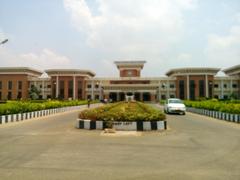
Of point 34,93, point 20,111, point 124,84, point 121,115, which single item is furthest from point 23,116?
point 34,93

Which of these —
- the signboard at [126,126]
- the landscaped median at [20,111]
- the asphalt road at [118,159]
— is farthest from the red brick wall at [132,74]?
the asphalt road at [118,159]

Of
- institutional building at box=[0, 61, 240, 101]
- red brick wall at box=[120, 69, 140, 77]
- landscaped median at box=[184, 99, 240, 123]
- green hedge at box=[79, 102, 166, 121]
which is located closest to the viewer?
green hedge at box=[79, 102, 166, 121]

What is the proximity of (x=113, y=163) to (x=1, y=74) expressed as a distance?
90.7 m

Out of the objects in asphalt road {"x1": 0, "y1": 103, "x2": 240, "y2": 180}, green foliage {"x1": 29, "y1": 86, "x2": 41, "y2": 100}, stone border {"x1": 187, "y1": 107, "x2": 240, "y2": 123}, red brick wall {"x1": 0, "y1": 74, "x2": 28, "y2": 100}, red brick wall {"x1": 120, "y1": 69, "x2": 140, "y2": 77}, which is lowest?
asphalt road {"x1": 0, "y1": 103, "x2": 240, "y2": 180}

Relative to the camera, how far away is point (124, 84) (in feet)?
276

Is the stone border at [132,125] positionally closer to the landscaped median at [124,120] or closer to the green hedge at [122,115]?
the landscaped median at [124,120]

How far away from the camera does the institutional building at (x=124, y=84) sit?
84.2m

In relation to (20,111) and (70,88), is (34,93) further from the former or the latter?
(20,111)

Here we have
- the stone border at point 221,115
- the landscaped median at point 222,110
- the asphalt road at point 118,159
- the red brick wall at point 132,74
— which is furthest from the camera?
the red brick wall at point 132,74

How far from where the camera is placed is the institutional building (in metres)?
84.2

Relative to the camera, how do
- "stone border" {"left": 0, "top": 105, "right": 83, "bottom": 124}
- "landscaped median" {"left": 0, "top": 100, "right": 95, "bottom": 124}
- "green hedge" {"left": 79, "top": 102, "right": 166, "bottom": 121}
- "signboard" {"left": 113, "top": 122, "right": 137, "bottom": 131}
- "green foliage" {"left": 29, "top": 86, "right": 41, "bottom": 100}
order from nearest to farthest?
"signboard" {"left": 113, "top": 122, "right": 137, "bottom": 131}, "green hedge" {"left": 79, "top": 102, "right": 166, "bottom": 121}, "stone border" {"left": 0, "top": 105, "right": 83, "bottom": 124}, "landscaped median" {"left": 0, "top": 100, "right": 95, "bottom": 124}, "green foliage" {"left": 29, "top": 86, "right": 41, "bottom": 100}

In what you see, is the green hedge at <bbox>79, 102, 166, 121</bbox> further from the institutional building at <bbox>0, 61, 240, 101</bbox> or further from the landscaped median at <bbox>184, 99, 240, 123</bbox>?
the institutional building at <bbox>0, 61, 240, 101</bbox>

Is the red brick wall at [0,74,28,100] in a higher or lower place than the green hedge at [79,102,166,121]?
higher

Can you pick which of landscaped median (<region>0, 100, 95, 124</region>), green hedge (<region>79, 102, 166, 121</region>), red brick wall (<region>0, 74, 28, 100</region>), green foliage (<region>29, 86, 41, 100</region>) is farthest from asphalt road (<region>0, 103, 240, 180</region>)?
red brick wall (<region>0, 74, 28, 100</region>)
